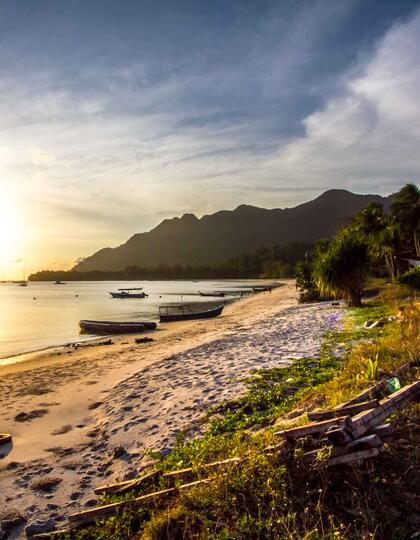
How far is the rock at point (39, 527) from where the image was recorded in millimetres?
4801

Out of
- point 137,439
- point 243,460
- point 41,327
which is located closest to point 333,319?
point 137,439

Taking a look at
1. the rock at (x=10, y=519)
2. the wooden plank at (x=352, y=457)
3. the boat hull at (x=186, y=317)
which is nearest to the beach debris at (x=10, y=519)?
the rock at (x=10, y=519)

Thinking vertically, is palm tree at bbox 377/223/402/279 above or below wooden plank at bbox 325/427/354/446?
above

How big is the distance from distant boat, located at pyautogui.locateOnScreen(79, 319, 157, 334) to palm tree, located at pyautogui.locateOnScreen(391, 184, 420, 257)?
42.4 metres

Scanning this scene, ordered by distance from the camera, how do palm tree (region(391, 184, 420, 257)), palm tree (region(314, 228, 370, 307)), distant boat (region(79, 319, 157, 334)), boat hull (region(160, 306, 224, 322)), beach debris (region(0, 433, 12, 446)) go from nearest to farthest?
beach debris (region(0, 433, 12, 446)) → palm tree (region(314, 228, 370, 307)) → distant boat (region(79, 319, 157, 334)) → boat hull (region(160, 306, 224, 322)) → palm tree (region(391, 184, 420, 257))

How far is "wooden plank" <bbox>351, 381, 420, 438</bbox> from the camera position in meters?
4.60

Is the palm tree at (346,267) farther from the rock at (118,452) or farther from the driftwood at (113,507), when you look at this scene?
the driftwood at (113,507)

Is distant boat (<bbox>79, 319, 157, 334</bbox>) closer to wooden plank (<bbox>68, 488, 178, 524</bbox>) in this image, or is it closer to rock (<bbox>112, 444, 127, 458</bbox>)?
rock (<bbox>112, 444, 127, 458</bbox>)

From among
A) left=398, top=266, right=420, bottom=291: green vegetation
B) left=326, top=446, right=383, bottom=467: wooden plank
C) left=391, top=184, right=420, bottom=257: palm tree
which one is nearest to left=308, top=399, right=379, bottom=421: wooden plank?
left=326, top=446, right=383, bottom=467: wooden plank

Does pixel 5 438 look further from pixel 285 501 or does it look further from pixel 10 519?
pixel 285 501

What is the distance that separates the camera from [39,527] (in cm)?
486

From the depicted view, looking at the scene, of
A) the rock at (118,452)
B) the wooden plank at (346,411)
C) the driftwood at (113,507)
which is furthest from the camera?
the rock at (118,452)

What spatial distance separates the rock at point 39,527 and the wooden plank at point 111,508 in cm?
51

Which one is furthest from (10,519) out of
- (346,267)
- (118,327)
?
(118,327)
